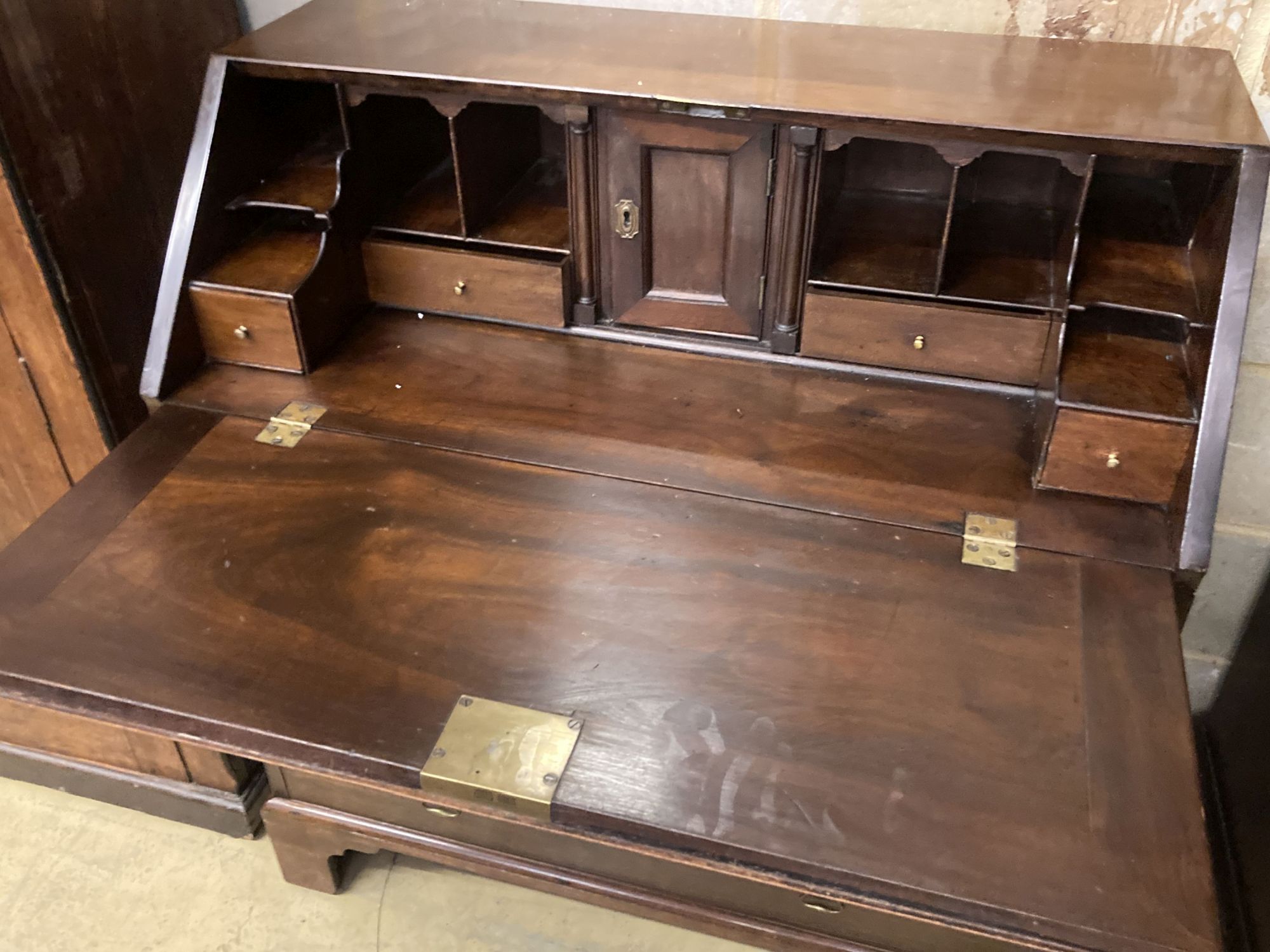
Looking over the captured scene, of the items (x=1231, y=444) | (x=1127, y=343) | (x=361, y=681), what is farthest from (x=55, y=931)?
(x=1231, y=444)

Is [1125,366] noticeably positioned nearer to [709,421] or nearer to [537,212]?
[709,421]

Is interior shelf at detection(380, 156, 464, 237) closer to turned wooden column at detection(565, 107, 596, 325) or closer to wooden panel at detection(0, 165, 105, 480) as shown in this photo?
turned wooden column at detection(565, 107, 596, 325)

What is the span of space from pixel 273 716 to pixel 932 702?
1.94ft

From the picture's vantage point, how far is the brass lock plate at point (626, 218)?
1.33 m

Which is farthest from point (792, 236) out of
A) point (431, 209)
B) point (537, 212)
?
point (431, 209)

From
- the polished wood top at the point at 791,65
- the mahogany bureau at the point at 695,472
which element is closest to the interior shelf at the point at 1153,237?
the mahogany bureau at the point at 695,472

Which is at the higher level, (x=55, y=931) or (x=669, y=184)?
(x=669, y=184)

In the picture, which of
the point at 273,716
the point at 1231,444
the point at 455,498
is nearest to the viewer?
the point at 273,716

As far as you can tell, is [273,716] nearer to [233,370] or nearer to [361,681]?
[361,681]

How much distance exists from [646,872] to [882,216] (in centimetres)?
91

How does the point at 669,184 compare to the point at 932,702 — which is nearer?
the point at 932,702

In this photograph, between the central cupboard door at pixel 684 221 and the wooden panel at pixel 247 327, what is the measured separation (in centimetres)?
41

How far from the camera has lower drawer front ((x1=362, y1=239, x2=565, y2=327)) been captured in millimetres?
1410

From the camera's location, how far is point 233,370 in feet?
4.54
